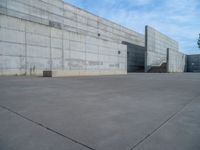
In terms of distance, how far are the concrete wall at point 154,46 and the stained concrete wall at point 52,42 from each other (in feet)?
21.3

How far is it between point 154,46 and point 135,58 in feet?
15.6

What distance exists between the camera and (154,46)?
3108 cm

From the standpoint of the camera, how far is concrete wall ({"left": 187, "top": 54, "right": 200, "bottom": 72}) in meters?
39.2

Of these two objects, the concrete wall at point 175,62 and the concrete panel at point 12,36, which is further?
the concrete wall at point 175,62

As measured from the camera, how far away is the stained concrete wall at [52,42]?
37.9 ft

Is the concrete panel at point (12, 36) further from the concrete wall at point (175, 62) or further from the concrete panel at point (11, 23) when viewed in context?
the concrete wall at point (175, 62)

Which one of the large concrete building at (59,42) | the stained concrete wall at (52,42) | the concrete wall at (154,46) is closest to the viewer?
the stained concrete wall at (52,42)

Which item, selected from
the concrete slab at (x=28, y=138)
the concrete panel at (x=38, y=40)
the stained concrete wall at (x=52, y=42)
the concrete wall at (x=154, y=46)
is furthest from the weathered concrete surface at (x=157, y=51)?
the concrete slab at (x=28, y=138)

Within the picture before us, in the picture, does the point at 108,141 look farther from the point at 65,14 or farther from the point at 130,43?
the point at 130,43

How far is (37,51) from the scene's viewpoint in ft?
42.9

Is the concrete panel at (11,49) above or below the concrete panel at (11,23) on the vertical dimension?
below

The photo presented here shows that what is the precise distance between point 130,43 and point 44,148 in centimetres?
3085

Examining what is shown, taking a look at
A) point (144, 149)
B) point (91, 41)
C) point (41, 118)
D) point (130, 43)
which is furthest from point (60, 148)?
point (130, 43)

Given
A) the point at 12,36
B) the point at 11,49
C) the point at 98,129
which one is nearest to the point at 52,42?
the point at 12,36
